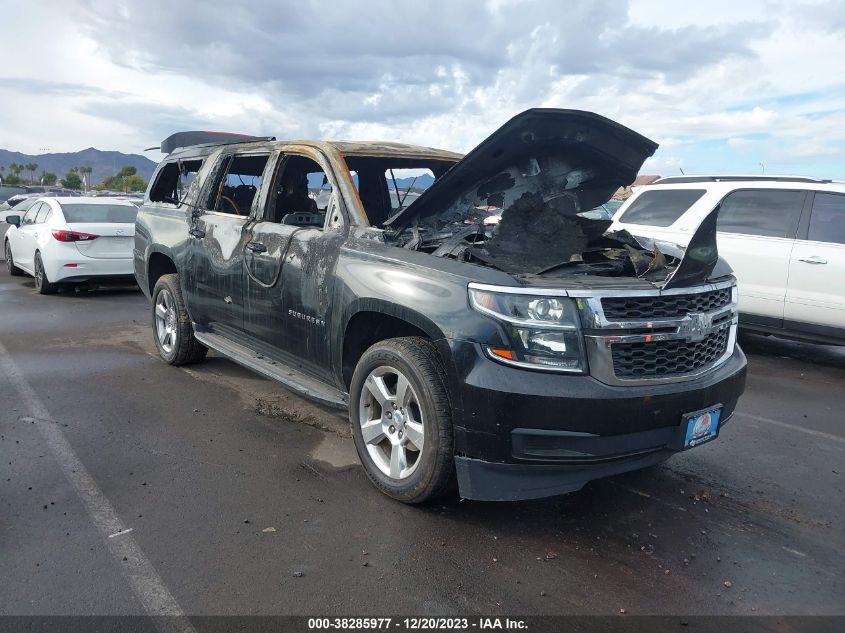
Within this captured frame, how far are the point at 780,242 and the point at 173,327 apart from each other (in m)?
6.12

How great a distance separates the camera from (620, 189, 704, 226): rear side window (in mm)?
7656

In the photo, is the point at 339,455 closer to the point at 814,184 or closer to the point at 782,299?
the point at 782,299

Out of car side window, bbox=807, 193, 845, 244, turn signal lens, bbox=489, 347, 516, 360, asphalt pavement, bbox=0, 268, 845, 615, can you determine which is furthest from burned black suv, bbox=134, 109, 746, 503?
car side window, bbox=807, 193, 845, 244

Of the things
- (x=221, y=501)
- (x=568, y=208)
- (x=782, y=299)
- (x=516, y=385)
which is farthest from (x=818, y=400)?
(x=221, y=501)

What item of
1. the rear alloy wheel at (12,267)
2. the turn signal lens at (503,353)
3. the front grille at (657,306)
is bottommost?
the rear alloy wheel at (12,267)

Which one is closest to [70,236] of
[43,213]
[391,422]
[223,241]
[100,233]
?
[100,233]

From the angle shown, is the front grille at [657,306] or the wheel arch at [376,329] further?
the wheel arch at [376,329]

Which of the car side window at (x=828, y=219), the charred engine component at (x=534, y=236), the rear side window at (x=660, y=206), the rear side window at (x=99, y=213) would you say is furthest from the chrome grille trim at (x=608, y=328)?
the rear side window at (x=99, y=213)

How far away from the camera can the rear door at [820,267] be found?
6.59 metres

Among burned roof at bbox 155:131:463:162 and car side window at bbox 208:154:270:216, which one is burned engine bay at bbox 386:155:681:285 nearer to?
burned roof at bbox 155:131:463:162

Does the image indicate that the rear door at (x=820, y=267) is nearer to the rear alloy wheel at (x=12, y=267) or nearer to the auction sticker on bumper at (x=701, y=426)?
the auction sticker on bumper at (x=701, y=426)

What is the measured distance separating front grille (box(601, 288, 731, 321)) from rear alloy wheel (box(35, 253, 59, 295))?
934 cm

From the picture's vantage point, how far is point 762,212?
284 inches

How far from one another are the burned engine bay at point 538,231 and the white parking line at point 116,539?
202cm
